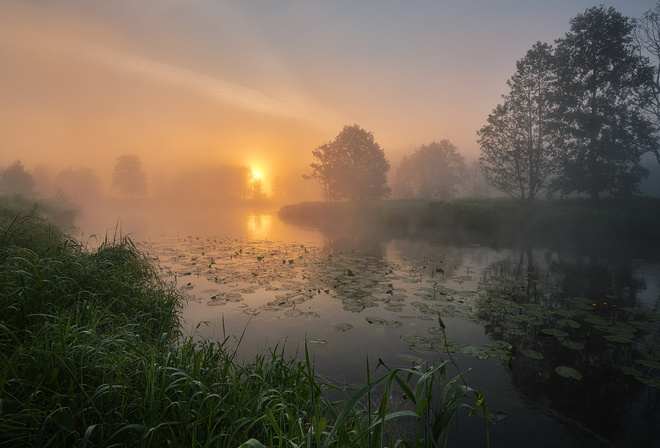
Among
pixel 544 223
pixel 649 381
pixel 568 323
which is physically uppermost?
→ pixel 544 223

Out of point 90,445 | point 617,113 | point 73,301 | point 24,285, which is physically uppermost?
point 617,113

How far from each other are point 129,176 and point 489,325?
101 meters

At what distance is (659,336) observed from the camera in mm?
6617

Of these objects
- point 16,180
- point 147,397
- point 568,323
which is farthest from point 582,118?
point 16,180

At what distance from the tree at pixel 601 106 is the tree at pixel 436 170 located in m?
34.0

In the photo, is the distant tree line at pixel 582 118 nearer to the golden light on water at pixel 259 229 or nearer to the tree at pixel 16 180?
the golden light on water at pixel 259 229

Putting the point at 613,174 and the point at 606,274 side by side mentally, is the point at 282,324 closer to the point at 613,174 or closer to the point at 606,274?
the point at 606,274

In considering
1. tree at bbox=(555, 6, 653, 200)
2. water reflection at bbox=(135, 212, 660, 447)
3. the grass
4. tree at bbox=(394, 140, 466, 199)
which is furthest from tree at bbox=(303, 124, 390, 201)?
the grass

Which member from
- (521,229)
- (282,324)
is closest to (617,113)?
(521,229)

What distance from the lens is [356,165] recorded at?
46750 millimetres

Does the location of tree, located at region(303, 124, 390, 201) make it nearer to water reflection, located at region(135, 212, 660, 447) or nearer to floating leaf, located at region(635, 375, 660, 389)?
water reflection, located at region(135, 212, 660, 447)

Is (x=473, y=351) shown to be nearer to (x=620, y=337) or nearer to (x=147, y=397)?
(x=620, y=337)

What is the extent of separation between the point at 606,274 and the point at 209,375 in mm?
15835

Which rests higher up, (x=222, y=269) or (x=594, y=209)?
(x=594, y=209)
